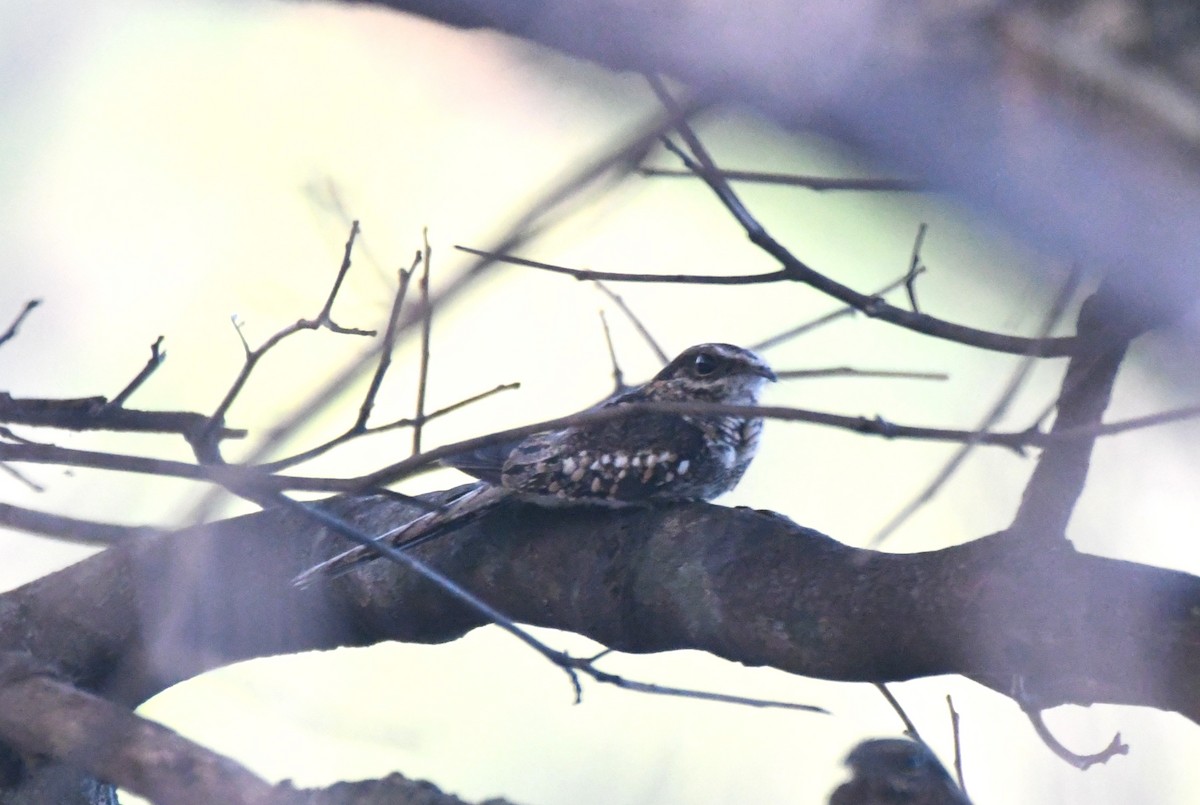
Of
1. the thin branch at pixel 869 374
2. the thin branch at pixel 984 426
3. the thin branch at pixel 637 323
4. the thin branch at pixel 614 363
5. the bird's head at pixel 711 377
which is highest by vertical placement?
the bird's head at pixel 711 377

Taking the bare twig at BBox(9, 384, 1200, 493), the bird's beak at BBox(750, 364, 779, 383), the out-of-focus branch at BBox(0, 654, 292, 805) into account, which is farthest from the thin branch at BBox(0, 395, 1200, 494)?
the bird's beak at BBox(750, 364, 779, 383)

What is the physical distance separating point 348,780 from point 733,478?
0.67 metres

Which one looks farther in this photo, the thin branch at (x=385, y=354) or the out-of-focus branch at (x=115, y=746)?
the out-of-focus branch at (x=115, y=746)

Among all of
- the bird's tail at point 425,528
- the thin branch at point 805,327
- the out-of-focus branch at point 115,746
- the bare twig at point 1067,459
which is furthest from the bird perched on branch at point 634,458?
the bare twig at point 1067,459

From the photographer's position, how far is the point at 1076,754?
34.1 inches

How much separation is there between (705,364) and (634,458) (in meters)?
0.19

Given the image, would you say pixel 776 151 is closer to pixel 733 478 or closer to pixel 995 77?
pixel 995 77

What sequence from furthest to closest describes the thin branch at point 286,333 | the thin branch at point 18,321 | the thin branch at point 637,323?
the thin branch at point 637,323 → the thin branch at point 18,321 → the thin branch at point 286,333

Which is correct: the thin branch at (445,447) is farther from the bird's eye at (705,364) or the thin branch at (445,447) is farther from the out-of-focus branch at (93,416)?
the bird's eye at (705,364)

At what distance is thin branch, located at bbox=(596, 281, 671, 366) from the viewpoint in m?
1.37

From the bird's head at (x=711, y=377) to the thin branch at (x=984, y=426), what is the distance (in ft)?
1.51

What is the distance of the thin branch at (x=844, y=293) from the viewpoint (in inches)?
30.8

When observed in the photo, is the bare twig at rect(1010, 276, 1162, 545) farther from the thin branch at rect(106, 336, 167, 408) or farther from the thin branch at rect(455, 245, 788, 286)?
the thin branch at rect(106, 336, 167, 408)

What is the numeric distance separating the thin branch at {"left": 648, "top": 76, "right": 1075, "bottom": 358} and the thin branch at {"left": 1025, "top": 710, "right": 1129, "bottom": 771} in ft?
1.00
